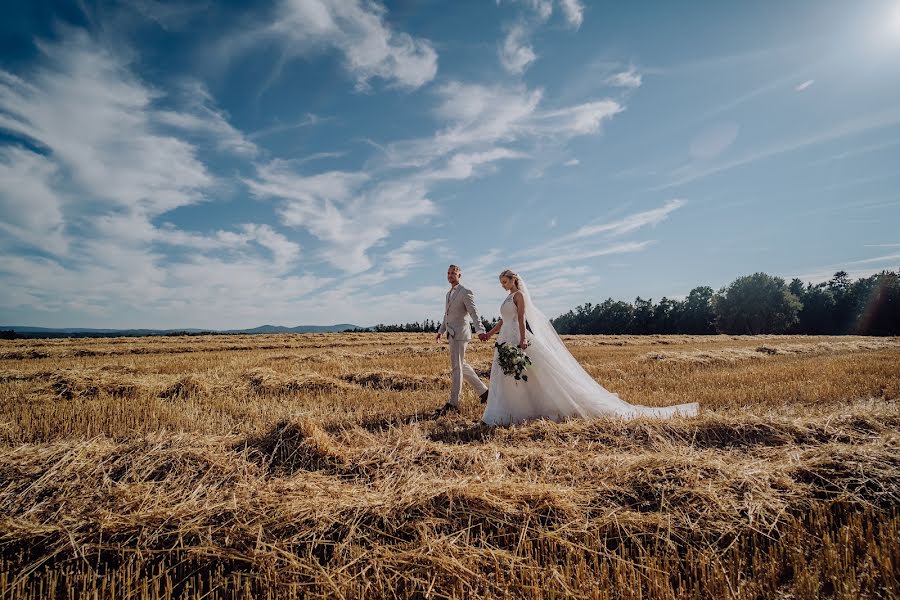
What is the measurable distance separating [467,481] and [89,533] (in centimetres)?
258

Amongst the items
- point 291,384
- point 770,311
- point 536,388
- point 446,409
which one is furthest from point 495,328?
point 770,311

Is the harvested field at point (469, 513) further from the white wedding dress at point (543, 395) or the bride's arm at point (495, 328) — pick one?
the bride's arm at point (495, 328)

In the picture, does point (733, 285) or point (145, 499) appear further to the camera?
point (733, 285)

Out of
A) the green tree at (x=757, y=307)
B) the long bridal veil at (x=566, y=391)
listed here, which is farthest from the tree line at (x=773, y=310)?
the long bridal veil at (x=566, y=391)

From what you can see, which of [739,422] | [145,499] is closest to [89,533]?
[145,499]

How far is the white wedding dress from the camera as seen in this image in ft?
18.9

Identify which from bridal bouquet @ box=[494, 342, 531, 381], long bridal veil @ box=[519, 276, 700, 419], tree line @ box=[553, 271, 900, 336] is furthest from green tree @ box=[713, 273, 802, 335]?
bridal bouquet @ box=[494, 342, 531, 381]

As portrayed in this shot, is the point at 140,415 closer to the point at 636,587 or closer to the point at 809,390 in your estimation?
the point at 636,587

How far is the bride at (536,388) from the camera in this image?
5781 mm

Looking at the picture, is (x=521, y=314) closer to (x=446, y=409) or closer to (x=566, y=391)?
(x=566, y=391)

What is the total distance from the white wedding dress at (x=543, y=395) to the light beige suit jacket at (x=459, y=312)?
1.96ft

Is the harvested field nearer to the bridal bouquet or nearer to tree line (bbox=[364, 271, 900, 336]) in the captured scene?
the bridal bouquet

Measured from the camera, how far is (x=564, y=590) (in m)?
2.32

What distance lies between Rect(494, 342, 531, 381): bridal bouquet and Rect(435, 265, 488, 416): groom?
34.1 inches
